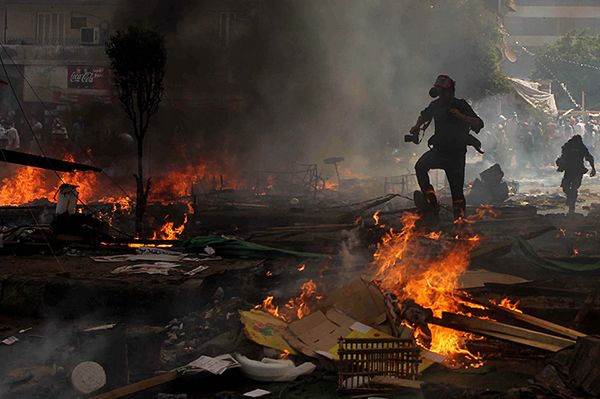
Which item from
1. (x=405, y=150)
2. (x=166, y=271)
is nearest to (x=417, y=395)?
(x=166, y=271)

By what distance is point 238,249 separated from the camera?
27.7ft

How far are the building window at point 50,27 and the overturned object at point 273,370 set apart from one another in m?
29.3

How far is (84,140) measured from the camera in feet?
72.5

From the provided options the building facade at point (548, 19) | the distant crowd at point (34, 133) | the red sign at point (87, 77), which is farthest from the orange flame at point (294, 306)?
the building facade at point (548, 19)

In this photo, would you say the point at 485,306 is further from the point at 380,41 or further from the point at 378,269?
the point at 380,41

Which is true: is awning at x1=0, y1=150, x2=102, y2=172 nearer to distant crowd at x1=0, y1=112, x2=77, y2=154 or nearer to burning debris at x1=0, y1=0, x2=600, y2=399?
burning debris at x1=0, y1=0, x2=600, y2=399

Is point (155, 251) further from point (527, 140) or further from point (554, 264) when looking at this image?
point (527, 140)

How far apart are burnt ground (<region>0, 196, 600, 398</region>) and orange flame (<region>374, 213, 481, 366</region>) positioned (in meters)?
0.23

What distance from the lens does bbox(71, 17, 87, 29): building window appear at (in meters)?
30.6

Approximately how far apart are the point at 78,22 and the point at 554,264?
2836 centimetres

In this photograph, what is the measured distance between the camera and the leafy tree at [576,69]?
5112cm

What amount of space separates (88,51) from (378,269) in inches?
944

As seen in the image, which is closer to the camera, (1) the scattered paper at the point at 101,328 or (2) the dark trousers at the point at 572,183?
(1) the scattered paper at the point at 101,328

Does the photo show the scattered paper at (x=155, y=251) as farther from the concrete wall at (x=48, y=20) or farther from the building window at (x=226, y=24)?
the concrete wall at (x=48, y=20)
